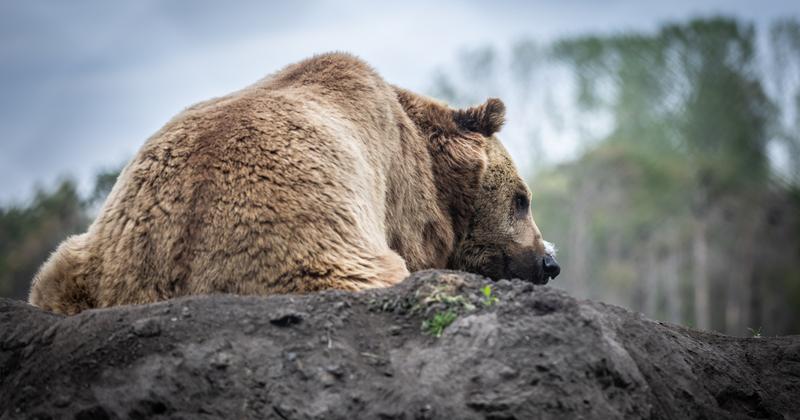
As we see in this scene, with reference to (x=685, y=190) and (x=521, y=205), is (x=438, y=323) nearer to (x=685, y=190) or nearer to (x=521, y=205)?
(x=521, y=205)

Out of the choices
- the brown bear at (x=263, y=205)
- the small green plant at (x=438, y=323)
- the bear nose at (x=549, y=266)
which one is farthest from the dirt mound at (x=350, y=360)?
the bear nose at (x=549, y=266)

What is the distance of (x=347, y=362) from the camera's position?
3.80 meters

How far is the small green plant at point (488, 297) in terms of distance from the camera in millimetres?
4074

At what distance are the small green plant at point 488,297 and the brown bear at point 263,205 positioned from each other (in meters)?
0.76

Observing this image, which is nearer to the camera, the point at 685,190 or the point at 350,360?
the point at 350,360

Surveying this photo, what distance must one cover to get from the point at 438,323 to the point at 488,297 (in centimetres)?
29

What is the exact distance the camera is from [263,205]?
4.74 meters

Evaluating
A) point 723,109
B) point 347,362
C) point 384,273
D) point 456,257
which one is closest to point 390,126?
point 456,257

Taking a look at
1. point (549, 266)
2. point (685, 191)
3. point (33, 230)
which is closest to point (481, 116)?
point (549, 266)

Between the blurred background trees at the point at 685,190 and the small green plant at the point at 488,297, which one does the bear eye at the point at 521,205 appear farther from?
the blurred background trees at the point at 685,190

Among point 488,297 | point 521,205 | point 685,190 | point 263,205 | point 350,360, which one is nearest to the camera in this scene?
point 350,360

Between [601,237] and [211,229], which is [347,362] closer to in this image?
[211,229]

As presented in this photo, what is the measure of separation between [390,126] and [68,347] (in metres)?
2.95

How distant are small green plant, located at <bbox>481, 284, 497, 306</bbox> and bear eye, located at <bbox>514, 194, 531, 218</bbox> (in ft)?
9.94
